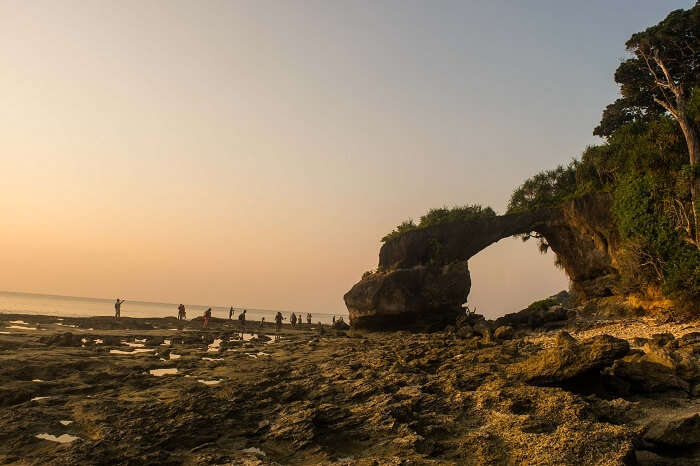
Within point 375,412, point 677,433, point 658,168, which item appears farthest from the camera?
point 658,168

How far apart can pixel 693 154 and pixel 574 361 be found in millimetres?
19829

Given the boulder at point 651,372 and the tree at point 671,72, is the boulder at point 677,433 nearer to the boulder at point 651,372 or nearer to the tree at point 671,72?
the boulder at point 651,372

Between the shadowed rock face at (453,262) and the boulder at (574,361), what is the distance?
21.5m

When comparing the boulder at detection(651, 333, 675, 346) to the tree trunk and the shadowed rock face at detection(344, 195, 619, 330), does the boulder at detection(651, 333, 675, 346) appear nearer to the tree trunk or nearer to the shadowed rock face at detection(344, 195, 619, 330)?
the tree trunk

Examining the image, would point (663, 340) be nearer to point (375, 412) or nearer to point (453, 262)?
point (375, 412)

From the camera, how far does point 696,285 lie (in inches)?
731

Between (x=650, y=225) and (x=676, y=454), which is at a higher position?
(x=650, y=225)

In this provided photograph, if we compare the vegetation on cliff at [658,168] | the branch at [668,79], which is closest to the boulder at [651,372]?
the vegetation on cliff at [658,168]

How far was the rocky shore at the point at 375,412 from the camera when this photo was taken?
5.65m

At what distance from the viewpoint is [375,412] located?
7.55m

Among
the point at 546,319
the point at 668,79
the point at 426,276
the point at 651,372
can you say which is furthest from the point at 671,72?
the point at 651,372

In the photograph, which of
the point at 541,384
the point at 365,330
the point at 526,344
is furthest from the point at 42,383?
the point at 365,330

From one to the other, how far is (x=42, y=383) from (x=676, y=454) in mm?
13692

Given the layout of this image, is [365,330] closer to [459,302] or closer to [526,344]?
[459,302]
